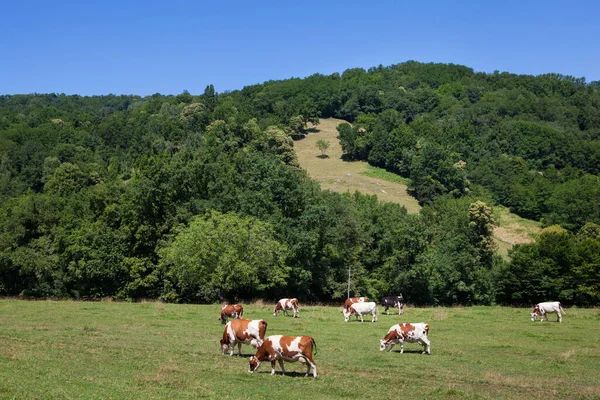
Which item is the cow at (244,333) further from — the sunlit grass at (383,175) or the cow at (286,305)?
the sunlit grass at (383,175)

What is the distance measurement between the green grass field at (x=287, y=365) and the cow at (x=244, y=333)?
75 centimetres

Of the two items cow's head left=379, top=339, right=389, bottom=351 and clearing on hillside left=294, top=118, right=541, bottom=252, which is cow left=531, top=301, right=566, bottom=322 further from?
clearing on hillside left=294, top=118, right=541, bottom=252

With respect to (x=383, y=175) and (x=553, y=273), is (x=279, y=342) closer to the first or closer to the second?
(x=553, y=273)

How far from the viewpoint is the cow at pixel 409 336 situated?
2494cm

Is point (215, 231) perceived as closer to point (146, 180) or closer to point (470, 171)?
point (146, 180)

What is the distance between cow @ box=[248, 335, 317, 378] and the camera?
61.6 ft

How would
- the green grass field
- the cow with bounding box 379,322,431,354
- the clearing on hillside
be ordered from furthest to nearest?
the clearing on hillside < the cow with bounding box 379,322,431,354 < the green grass field

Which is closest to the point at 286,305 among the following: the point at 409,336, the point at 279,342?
the point at 409,336

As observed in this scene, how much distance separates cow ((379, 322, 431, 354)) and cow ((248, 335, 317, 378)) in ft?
23.3

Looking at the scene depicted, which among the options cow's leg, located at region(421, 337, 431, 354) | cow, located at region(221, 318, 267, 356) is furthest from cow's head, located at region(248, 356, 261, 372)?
cow's leg, located at region(421, 337, 431, 354)

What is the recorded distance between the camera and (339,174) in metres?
148

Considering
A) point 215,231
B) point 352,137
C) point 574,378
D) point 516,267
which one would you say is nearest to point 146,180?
point 215,231

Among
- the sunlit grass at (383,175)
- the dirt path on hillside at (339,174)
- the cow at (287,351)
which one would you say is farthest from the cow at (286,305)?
the sunlit grass at (383,175)

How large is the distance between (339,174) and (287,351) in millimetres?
130435
